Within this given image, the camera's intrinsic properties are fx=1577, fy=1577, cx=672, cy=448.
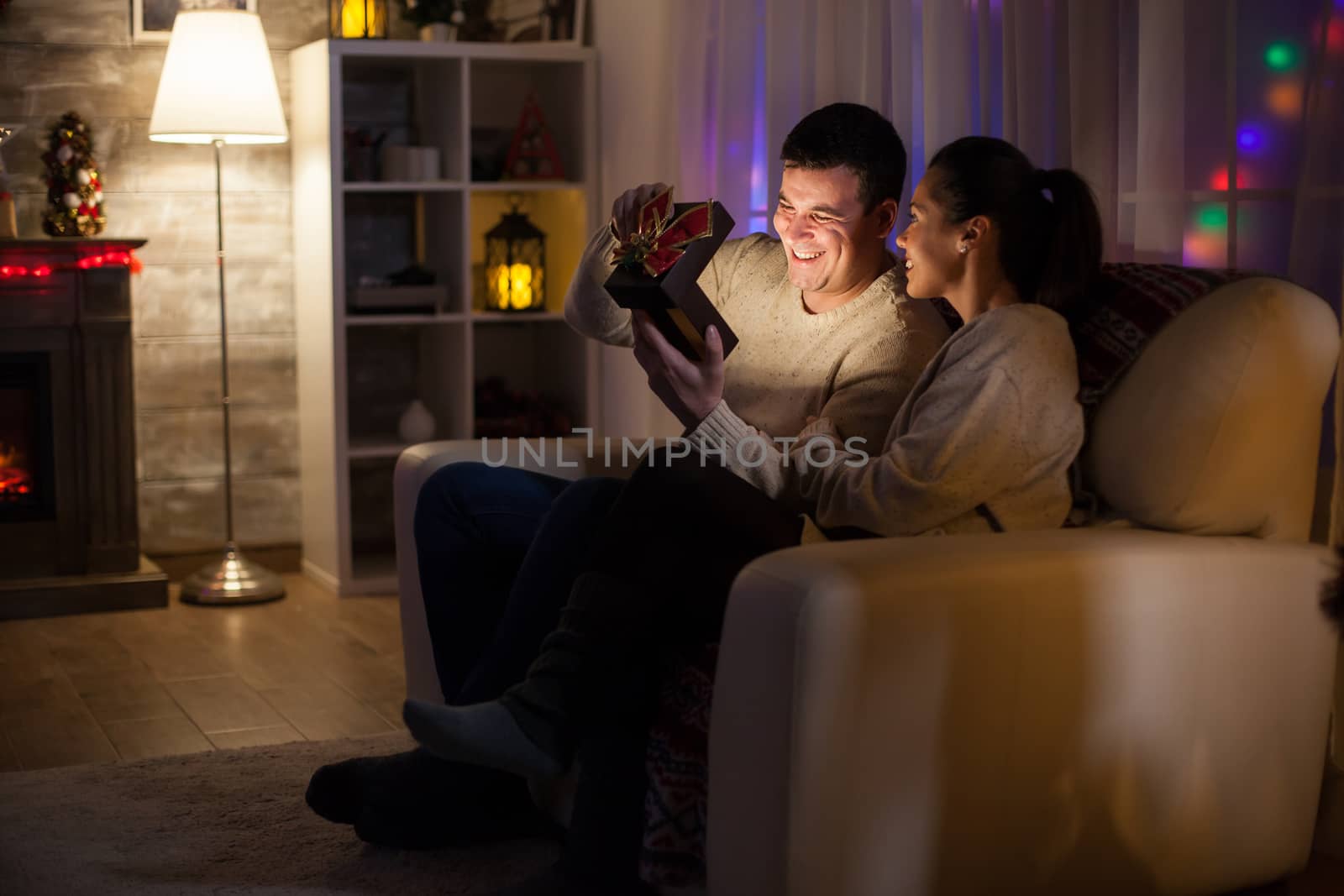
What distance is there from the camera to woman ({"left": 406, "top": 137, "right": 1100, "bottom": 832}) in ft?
6.46

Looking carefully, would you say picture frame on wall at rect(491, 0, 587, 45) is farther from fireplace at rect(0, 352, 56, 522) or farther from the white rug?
the white rug

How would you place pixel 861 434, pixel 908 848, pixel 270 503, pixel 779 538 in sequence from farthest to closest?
1. pixel 270 503
2. pixel 861 434
3. pixel 779 538
4. pixel 908 848

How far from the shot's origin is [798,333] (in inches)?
104

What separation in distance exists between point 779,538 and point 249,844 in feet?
3.25

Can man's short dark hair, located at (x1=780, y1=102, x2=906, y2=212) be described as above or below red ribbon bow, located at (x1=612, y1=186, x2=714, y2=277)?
above

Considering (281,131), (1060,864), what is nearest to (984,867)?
(1060,864)

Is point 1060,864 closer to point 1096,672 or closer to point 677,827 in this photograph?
point 1096,672

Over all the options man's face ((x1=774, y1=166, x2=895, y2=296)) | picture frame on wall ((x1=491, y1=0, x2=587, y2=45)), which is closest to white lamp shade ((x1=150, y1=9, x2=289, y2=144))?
picture frame on wall ((x1=491, y1=0, x2=587, y2=45))

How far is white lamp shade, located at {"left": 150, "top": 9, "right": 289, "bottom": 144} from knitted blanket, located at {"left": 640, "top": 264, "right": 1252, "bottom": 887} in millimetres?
2700

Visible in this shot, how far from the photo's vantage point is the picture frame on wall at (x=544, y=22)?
15.3ft

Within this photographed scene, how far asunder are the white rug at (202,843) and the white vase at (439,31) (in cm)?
240

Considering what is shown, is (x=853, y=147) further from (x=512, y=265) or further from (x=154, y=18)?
(x=154, y=18)

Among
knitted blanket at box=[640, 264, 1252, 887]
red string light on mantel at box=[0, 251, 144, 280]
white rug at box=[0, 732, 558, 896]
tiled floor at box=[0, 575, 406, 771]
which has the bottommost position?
tiled floor at box=[0, 575, 406, 771]

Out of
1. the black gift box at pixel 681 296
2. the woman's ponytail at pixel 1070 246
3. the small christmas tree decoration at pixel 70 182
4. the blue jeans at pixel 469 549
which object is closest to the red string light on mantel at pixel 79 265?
the small christmas tree decoration at pixel 70 182
